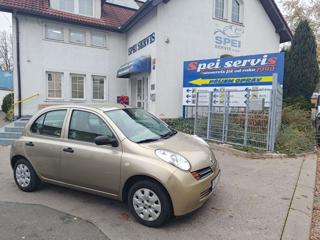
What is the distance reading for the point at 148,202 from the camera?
3473 millimetres

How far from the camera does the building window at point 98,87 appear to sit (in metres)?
14.1

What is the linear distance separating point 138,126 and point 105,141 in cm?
68

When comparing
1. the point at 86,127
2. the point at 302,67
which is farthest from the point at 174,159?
the point at 302,67

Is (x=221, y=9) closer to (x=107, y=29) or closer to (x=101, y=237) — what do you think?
(x=107, y=29)

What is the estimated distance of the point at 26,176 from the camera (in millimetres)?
4703

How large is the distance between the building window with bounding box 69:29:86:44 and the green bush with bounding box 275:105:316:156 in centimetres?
1044

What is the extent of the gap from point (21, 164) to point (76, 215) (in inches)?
67.9

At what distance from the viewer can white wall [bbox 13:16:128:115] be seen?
12234mm

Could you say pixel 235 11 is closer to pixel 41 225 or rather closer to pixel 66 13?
pixel 66 13

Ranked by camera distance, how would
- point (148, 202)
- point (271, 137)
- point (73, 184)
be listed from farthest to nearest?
point (271, 137) → point (73, 184) → point (148, 202)

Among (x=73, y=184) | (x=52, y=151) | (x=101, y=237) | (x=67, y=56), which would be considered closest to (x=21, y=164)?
(x=52, y=151)

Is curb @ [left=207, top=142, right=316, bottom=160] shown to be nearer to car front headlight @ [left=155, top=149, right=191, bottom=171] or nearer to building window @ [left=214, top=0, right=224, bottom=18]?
car front headlight @ [left=155, top=149, right=191, bottom=171]

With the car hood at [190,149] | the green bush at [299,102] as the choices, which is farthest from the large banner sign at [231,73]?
the car hood at [190,149]

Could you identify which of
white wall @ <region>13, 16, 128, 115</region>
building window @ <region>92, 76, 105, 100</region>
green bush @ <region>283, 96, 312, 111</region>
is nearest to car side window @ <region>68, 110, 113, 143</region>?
white wall @ <region>13, 16, 128, 115</region>
